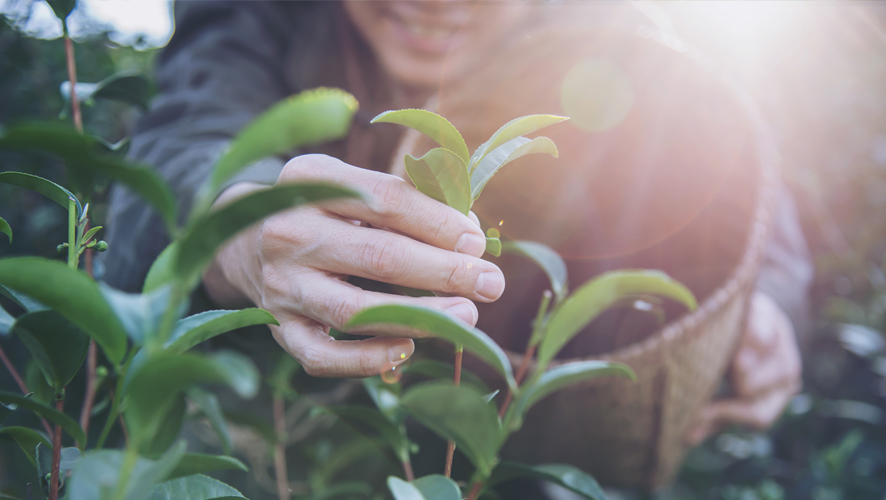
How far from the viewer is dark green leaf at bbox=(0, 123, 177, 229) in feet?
0.52

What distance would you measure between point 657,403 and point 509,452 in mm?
254

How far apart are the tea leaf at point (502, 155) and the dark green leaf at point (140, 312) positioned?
174 mm

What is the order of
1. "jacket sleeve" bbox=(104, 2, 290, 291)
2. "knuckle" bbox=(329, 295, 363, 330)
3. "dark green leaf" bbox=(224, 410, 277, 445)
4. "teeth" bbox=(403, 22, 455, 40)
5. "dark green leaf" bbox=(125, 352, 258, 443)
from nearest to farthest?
"dark green leaf" bbox=(125, 352, 258, 443), "knuckle" bbox=(329, 295, 363, 330), "dark green leaf" bbox=(224, 410, 277, 445), "jacket sleeve" bbox=(104, 2, 290, 291), "teeth" bbox=(403, 22, 455, 40)

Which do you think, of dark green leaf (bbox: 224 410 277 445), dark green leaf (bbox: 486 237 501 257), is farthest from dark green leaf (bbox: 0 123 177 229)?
dark green leaf (bbox: 224 410 277 445)

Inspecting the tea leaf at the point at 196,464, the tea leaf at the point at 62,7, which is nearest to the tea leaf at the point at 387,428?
the tea leaf at the point at 196,464

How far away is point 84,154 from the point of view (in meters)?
0.16

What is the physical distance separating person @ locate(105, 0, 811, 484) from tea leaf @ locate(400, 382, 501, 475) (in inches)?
3.4

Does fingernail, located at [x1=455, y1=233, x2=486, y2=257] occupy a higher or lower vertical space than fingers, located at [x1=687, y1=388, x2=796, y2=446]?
higher

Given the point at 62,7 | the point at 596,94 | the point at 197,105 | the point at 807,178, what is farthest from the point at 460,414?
the point at 807,178

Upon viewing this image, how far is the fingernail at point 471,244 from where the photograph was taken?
1.09 ft

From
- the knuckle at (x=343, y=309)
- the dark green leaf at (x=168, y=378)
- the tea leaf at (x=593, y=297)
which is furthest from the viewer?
the knuckle at (x=343, y=309)

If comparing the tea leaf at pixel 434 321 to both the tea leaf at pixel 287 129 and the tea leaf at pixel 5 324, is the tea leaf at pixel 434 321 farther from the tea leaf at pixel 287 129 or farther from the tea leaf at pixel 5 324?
the tea leaf at pixel 5 324

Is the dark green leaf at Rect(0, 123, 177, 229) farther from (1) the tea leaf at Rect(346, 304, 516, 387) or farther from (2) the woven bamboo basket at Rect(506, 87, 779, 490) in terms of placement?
(2) the woven bamboo basket at Rect(506, 87, 779, 490)

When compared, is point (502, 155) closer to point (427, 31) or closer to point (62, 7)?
point (62, 7)
